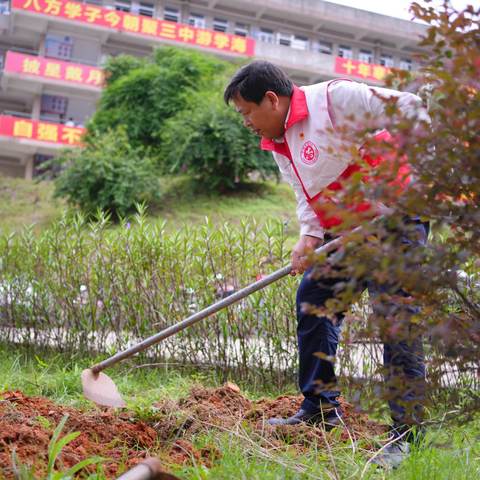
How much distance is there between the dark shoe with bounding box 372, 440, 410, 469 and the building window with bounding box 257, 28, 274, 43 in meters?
24.3

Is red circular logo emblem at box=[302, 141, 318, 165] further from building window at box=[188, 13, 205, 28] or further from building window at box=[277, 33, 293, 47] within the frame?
building window at box=[277, 33, 293, 47]

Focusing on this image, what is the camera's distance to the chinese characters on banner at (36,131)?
1970 centimetres

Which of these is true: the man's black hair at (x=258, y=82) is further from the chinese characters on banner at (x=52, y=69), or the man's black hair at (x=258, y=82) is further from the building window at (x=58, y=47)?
the building window at (x=58, y=47)

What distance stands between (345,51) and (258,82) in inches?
999

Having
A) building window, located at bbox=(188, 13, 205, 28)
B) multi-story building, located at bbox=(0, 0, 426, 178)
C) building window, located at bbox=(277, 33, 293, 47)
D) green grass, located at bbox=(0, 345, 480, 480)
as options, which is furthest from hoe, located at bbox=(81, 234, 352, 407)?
building window, located at bbox=(277, 33, 293, 47)

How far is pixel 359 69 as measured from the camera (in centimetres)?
2325

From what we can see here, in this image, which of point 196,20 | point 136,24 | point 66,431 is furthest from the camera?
point 196,20

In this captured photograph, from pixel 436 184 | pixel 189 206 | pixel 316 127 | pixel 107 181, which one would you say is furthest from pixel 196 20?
pixel 436 184

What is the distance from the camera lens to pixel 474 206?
1.36m

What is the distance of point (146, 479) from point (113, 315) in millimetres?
2810

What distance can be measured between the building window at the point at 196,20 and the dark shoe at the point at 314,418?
23427 mm

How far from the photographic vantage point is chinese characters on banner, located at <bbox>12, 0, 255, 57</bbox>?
20.8 metres

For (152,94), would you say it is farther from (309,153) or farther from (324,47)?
(324,47)

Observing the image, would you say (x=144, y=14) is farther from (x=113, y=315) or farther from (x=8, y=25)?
(x=113, y=315)
